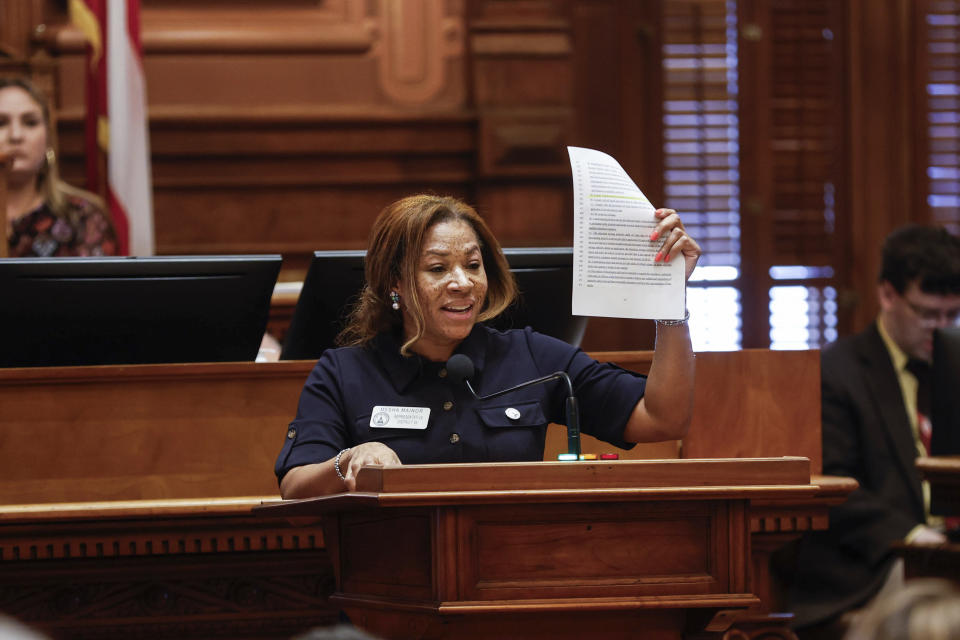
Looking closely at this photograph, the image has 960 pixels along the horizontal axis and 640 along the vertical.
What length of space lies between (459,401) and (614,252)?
414 millimetres

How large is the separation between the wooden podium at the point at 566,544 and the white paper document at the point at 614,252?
405 millimetres

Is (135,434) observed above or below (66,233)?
below

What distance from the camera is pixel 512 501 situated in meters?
1.58

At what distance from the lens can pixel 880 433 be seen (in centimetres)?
334

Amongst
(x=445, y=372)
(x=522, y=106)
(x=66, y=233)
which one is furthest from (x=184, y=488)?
(x=522, y=106)

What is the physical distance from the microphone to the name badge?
0.32ft

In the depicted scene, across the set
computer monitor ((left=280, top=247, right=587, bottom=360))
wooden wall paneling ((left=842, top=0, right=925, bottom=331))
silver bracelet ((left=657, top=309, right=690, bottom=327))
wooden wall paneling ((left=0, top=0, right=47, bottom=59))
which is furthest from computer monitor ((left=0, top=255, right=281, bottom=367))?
wooden wall paneling ((left=842, top=0, right=925, bottom=331))

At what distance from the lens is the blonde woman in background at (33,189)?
3.69 metres

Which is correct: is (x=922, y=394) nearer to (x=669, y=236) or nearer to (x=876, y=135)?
(x=669, y=236)

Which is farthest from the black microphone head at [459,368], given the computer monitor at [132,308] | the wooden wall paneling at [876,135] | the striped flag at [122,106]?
the wooden wall paneling at [876,135]

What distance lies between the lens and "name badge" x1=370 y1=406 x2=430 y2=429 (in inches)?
83.1

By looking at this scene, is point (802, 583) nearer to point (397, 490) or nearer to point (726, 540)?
point (726, 540)

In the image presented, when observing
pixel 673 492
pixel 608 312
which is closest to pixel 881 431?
pixel 608 312

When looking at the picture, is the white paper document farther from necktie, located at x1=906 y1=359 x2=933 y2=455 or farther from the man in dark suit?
necktie, located at x1=906 y1=359 x2=933 y2=455
